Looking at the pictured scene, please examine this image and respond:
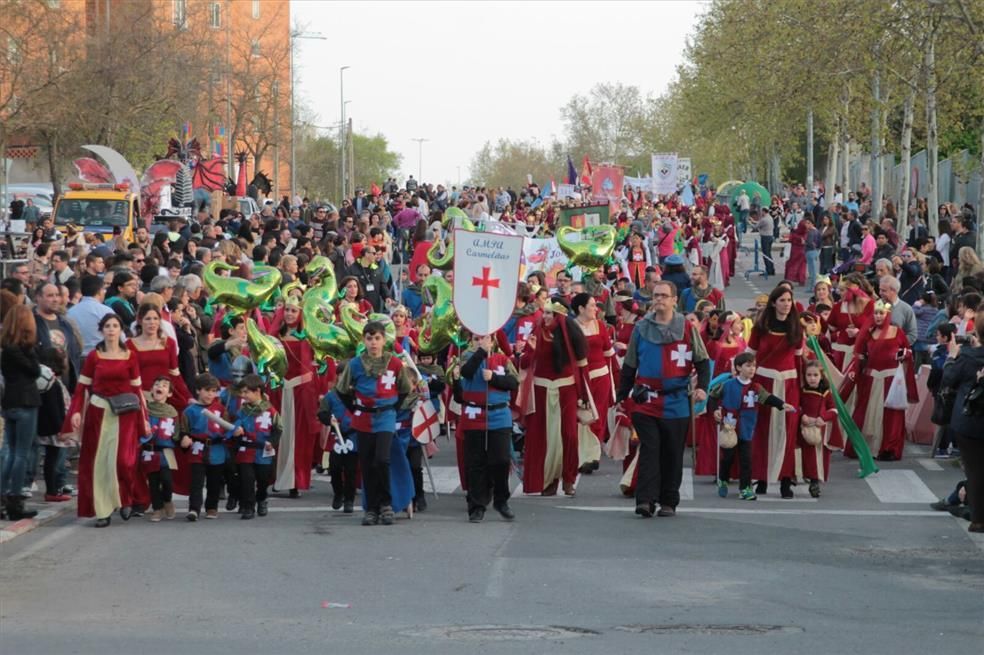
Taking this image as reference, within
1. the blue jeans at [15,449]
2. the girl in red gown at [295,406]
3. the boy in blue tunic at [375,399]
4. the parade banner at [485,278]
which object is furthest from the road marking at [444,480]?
the blue jeans at [15,449]

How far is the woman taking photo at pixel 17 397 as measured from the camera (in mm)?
13383

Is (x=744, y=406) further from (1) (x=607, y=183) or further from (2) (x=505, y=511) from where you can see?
(1) (x=607, y=183)

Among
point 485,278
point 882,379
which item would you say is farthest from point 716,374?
point 485,278

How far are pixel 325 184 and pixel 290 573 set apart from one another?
315 feet

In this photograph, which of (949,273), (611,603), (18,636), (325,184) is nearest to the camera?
(18,636)

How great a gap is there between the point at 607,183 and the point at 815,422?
2210 centimetres

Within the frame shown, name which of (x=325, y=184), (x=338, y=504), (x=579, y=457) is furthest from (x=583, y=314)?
(x=325, y=184)

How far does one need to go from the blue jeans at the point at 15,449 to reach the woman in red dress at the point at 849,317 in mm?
7906

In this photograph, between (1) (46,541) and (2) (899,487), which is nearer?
(1) (46,541)

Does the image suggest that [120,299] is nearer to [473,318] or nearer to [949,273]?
[473,318]

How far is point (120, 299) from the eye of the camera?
53.5 ft

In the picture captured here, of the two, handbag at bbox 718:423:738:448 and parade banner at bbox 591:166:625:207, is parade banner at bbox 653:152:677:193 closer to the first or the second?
parade banner at bbox 591:166:625:207

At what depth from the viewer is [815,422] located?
14828 millimetres

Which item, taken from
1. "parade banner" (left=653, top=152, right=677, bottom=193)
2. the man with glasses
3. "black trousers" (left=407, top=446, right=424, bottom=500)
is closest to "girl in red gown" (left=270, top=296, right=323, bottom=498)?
"black trousers" (left=407, top=446, right=424, bottom=500)
